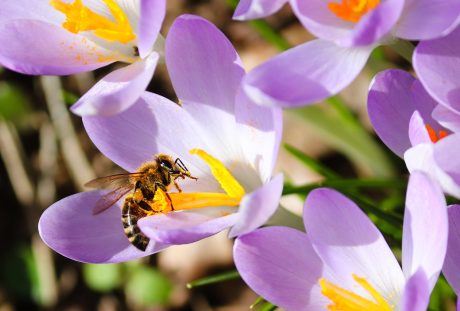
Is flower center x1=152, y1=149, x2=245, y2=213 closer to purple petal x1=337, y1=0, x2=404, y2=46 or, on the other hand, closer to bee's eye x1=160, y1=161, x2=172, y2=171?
bee's eye x1=160, y1=161, x2=172, y2=171

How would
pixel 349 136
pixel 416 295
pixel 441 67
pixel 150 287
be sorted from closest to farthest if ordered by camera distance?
pixel 416 295 → pixel 441 67 → pixel 349 136 → pixel 150 287

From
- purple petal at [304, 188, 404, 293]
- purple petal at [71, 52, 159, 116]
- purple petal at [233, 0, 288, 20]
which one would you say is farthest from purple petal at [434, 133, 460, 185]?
purple petal at [71, 52, 159, 116]

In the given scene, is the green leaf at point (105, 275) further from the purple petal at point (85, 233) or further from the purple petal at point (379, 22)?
the purple petal at point (379, 22)

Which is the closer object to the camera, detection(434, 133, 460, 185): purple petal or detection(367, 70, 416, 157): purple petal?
detection(434, 133, 460, 185): purple petal

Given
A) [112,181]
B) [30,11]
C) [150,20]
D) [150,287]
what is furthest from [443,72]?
[150,287]

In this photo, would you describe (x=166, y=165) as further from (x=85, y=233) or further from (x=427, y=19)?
(x=427, y=19)

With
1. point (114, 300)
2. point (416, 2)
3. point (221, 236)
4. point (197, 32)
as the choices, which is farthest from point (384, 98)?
point (114, 300)
